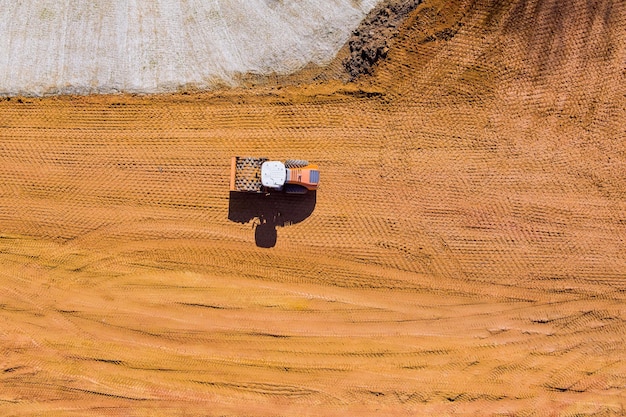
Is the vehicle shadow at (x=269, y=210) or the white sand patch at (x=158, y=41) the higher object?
the white sand patch at (x=158, y=41)

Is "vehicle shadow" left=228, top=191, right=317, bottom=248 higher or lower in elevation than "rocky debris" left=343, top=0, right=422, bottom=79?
lower

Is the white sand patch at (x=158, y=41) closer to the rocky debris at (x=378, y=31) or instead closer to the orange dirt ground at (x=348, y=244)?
the rocky debris at (x=378, y=31)

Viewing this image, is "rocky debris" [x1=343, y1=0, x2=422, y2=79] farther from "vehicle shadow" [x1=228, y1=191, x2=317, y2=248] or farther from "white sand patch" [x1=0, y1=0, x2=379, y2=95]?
"vehicle shadow" [x1=228, y1=191, x2=317, y2=248]

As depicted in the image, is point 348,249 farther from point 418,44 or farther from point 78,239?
point 78,239

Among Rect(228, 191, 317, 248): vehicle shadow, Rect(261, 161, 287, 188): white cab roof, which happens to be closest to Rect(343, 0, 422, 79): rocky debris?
Rect(261, 161, 287, 188): white cab roof

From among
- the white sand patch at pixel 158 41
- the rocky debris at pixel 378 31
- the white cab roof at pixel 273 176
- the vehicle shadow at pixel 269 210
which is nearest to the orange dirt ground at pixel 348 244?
the vehicle shadow at pixel 269 210

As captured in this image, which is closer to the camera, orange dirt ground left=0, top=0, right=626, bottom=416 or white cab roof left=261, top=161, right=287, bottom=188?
white cab roof left=261, top=161, right=287, bottom=188

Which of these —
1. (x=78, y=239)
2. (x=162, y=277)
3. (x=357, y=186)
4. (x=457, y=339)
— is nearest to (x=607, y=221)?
(x=457, y=339)
